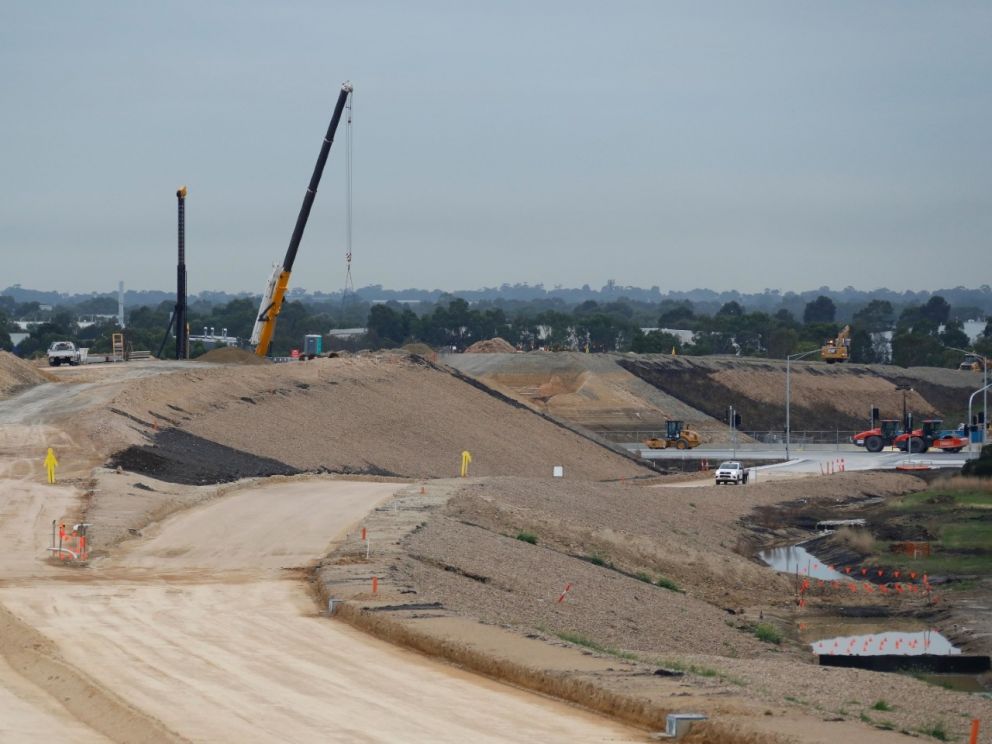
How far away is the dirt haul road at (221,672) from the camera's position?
16.2m

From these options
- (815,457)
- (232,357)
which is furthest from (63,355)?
(815,457)

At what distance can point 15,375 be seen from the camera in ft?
209

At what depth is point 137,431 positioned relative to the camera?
52.6 metres

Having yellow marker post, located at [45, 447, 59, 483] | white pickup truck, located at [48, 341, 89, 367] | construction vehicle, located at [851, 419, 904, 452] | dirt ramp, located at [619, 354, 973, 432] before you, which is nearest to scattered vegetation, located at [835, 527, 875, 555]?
yellow marker post, located at [45, 447, 59, 483]

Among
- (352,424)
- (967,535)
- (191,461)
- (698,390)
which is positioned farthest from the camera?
(698,390)

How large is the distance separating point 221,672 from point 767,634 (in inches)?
680

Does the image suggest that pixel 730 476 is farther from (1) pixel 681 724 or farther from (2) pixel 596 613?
(1) pixel 681 724

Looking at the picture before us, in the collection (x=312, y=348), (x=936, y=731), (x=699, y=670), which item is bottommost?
(x=699, y=670)

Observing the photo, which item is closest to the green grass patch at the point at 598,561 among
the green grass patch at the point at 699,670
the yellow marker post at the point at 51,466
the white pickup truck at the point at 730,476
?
the yellow marker post at the point at 51,466

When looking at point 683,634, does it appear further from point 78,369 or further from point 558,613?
point 78,369

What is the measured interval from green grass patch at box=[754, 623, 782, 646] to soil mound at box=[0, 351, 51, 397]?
124 feet

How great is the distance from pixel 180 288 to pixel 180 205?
4.88 m

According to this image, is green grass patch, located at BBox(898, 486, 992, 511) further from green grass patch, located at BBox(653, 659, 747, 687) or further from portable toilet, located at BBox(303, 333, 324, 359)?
green grass patch, located at BBox(653, 659, 747, 687)

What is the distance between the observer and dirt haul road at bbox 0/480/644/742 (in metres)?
16.2
